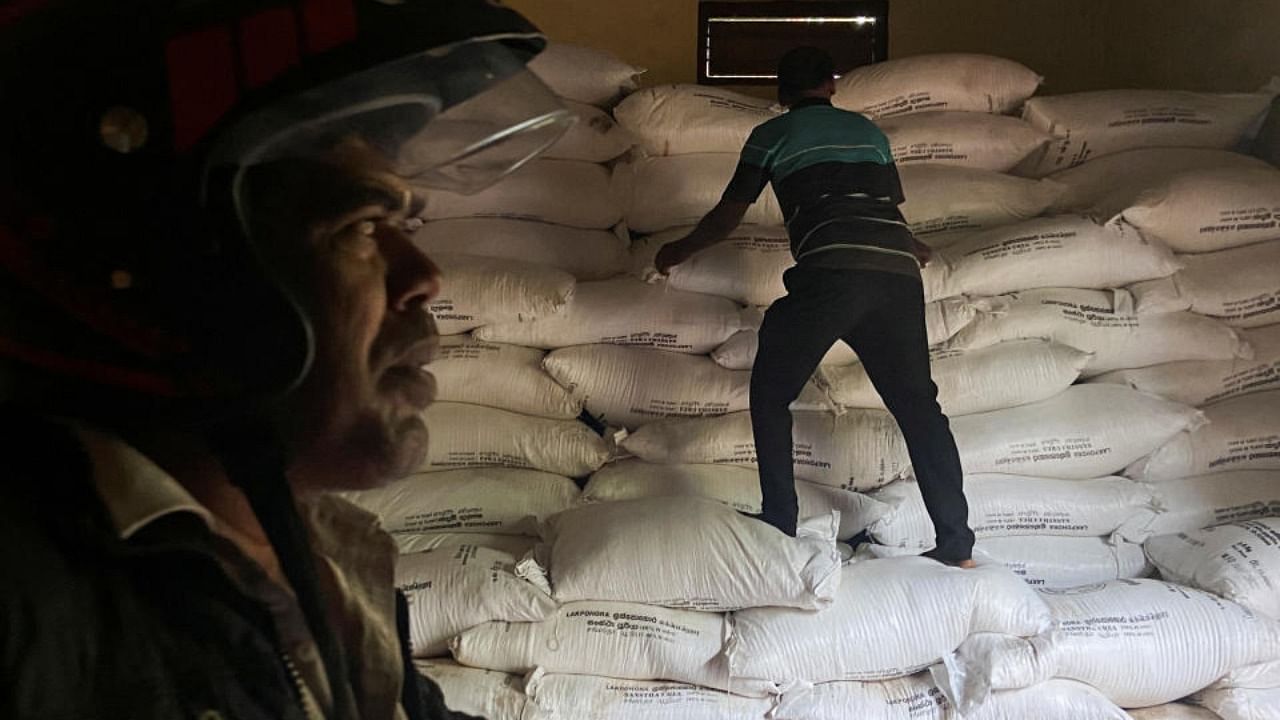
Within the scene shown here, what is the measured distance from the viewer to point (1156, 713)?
1365 millimetres

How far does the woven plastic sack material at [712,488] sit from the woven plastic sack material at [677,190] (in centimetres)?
47

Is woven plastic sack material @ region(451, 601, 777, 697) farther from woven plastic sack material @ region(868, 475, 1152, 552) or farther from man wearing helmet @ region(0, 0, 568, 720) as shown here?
man wearing helmet @ region(0, 0, 568, 720)

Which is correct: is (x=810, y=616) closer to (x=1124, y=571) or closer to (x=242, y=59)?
(x=1124, y=571)

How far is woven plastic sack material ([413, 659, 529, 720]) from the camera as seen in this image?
118 centimetres

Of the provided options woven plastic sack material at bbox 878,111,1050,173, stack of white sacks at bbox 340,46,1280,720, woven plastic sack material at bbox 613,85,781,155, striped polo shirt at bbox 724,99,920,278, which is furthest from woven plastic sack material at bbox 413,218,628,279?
woven plastic sack material at bbox 878,111,1050,173

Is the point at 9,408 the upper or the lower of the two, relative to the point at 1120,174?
upper

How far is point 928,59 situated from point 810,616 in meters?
1.20

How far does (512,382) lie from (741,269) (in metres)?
0.44

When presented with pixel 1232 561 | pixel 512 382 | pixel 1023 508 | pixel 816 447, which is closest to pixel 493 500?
pixel 512 382

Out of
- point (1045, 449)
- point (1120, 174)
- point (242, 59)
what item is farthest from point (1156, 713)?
point (242, 59)

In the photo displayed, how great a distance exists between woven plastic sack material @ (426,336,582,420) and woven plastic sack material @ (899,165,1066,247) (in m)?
0.74

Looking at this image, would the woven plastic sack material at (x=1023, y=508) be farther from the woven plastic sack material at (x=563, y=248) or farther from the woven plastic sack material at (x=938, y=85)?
the woven plastic sack material at (x=938, y=85)

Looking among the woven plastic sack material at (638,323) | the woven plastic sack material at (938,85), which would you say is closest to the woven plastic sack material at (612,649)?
the woven plastic sack material at (638,323)

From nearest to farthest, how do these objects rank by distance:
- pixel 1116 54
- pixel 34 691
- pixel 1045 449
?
pixel 34 691 < pixel 1045 449 < pixel 1116 54
